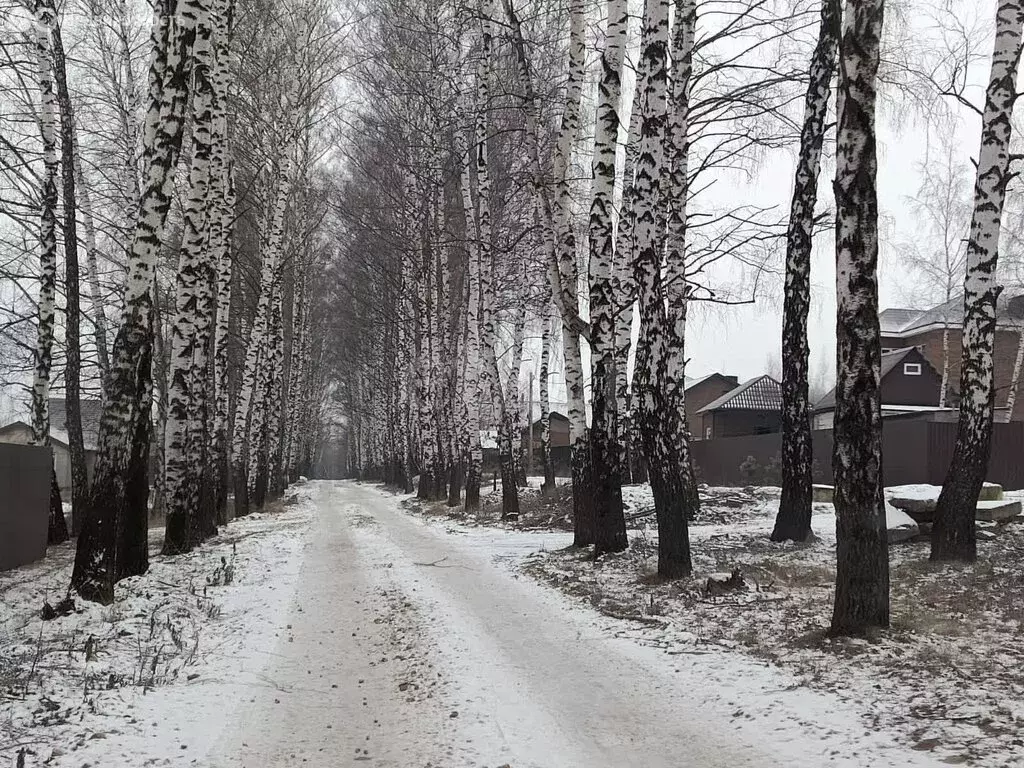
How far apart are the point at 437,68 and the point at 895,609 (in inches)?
649

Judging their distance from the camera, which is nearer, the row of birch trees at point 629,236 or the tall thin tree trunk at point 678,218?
the row of birch trees at point 629,236

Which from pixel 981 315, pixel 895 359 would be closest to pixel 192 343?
pixel 981 315

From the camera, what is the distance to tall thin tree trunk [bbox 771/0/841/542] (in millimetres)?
11422

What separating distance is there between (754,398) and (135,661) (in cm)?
4545

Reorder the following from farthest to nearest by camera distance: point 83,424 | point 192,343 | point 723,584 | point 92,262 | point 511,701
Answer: point 83,424, point 92,262, point 192,343, point 723,584, point 511,701

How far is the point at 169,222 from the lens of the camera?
882 inches

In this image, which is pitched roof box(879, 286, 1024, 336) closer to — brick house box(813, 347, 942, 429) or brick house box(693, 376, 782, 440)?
brick house box(813, 347, 942, 429)

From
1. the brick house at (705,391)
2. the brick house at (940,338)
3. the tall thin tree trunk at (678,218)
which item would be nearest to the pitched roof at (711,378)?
the brick house at (705,391)

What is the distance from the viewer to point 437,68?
19.7 metres

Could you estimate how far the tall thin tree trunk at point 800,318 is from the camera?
11422mm

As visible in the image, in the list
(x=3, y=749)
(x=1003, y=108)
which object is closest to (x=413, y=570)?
(x=3, y=749)

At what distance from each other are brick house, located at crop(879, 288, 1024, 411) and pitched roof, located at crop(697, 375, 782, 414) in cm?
660

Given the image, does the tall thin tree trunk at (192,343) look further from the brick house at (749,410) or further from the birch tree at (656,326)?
the brick house at (749,410)

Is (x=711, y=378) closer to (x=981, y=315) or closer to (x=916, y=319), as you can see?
(x=916, y=319)
